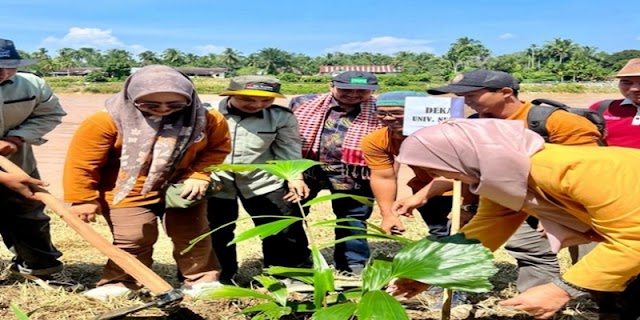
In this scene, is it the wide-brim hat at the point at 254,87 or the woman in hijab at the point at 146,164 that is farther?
the wide-brim hat at the point at 254,87

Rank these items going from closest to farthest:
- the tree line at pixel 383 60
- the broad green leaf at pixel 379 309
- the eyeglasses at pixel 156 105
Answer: the broad green leaf at pixel 379 309
the eyeglasses at pixel 156 105
the tree line at pixel 383 60

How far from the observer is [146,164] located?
2.85 meters

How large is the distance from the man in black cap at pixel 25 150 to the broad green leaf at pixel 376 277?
217 cm

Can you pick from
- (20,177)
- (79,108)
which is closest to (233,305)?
(20,177)

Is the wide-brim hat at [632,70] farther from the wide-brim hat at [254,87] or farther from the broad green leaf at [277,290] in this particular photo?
the broad green leaf at [277,290]

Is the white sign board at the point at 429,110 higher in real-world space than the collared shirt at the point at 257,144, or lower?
higher

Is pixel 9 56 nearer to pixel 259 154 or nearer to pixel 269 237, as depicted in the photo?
pixel 259 154

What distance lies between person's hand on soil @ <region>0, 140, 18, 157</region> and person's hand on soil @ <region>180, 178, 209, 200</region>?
0.94 meters

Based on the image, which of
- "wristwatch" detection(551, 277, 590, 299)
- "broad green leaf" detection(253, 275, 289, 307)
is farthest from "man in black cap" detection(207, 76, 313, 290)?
"wristwatch" detection(551, 277, 590, 299)

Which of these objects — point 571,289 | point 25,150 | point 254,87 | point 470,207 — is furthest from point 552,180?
point 25,150

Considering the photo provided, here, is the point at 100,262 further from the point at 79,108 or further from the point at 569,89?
the point at 569,89

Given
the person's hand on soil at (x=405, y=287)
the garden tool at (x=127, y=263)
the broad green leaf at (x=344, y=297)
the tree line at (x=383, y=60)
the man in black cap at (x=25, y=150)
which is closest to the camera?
the broad green leaf at (x=344, y=297)

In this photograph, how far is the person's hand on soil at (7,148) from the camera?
122 inches

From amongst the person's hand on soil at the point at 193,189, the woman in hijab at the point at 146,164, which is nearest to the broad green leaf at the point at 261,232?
the woman in hijab at the point at 146,164
